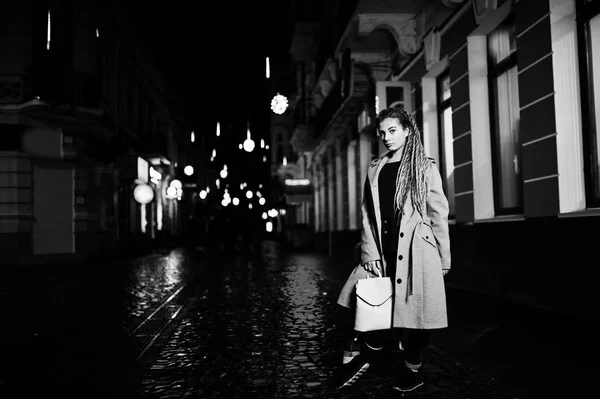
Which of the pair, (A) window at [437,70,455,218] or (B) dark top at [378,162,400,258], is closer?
(B) dark top at [378,162,400,258]

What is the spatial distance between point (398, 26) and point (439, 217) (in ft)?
34.3

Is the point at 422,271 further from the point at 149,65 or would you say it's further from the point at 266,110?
the point at 266,110

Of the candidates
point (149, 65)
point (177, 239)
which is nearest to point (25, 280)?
point (149, 65)

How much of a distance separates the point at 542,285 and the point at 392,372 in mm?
3466

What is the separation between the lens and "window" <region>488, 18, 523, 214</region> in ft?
29.4

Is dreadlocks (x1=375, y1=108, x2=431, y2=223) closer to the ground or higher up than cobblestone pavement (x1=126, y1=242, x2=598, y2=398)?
higher up

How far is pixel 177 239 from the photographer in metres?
43.4

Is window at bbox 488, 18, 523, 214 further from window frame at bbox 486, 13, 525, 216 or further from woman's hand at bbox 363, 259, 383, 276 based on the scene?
woman's hand at bbox 363, 259, 383, 276

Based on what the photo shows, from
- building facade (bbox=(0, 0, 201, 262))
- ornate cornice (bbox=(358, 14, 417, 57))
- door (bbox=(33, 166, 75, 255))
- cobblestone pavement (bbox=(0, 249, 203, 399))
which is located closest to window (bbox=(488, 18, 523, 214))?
ornate cornice (bbox=(358, 14, 417, 57))

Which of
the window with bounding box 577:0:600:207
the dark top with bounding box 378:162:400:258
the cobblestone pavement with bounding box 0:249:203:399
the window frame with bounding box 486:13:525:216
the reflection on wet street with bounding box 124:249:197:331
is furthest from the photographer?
the window frame with bounding box 486:13:525:216

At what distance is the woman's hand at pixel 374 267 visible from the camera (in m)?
4.09

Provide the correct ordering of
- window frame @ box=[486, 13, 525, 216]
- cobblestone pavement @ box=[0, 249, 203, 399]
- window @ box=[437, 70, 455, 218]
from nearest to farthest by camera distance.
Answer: cobblestone pavement @ box=[0, 249, 203, 399], window frame @ box=[486, 13, 525, 216], window @ box=[437, 70, 455, 218]

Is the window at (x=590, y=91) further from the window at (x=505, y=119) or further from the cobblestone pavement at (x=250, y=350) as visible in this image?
the window at (x=505, y=119)

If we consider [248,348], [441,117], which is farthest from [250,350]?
[441,117]
